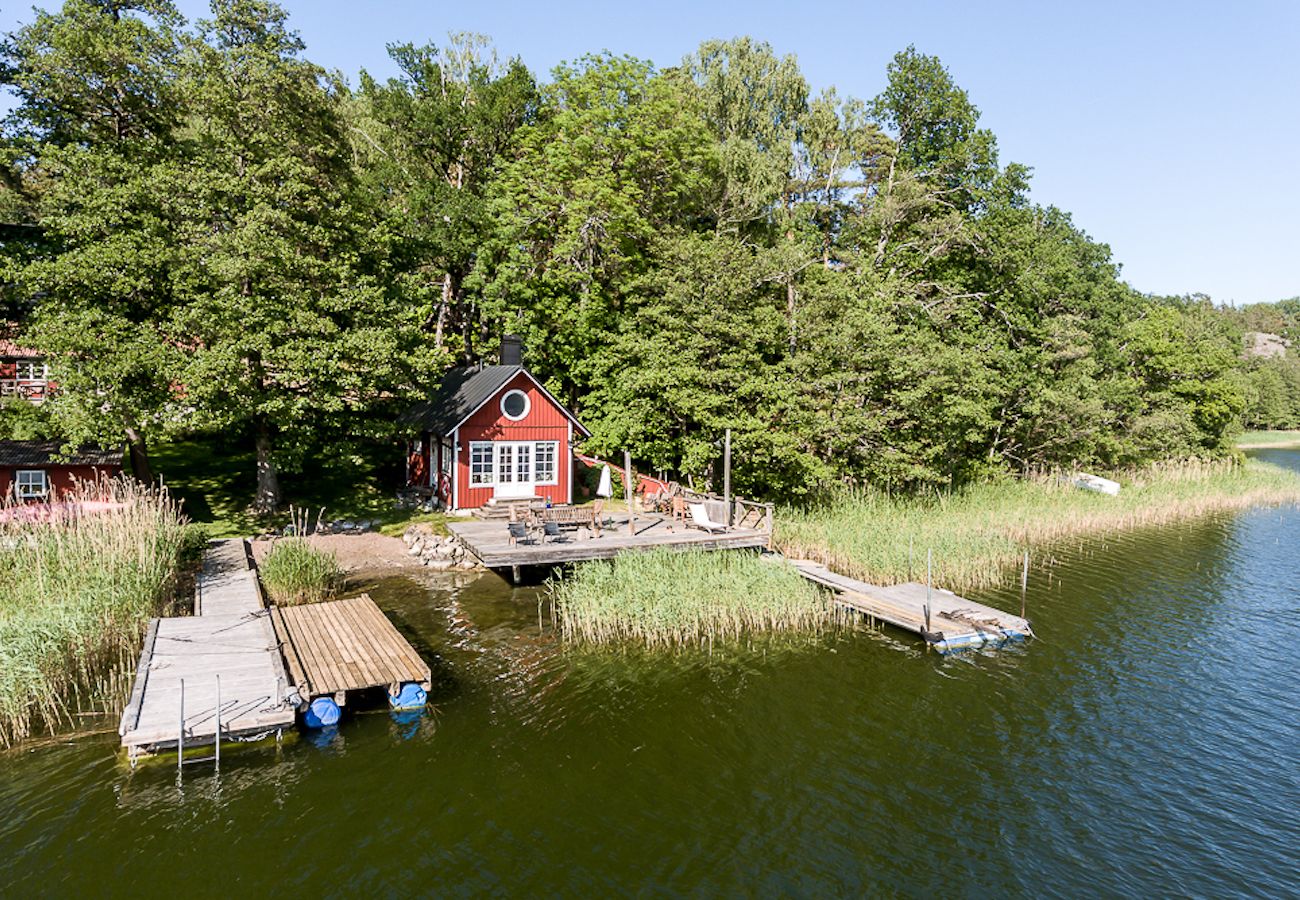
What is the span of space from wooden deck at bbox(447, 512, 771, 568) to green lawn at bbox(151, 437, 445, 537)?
3.77m

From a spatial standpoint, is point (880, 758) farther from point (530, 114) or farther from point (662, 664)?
point (530, 114)

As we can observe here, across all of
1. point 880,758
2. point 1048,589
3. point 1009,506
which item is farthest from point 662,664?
point 1009,506

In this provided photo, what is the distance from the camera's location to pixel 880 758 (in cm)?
1046

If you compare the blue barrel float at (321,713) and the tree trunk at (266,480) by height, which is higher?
the tree trunk at (266,480)

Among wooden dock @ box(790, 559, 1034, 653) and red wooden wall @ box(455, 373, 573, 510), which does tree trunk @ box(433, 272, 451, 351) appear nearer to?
red wooden wall @ box(455, 373, 573, 510)

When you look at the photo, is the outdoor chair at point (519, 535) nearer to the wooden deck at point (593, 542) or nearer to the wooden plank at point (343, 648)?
the wooden deck at point (593, 542)

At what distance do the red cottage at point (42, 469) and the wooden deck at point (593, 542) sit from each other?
10.8 metres

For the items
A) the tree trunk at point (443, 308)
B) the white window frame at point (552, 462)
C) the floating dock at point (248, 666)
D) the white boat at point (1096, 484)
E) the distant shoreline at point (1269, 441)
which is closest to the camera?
the floating dock at point (248, 666)

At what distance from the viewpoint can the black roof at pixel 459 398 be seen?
961 inches

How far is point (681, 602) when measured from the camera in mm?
15141

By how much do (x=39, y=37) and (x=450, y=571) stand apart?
18.7 metres

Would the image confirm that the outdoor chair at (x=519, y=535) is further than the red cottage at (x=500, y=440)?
No

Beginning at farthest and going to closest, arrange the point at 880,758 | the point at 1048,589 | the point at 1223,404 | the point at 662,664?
the point at 1223,404 → the point at 1048,589 → the point at 662,664 → the point at 880,758

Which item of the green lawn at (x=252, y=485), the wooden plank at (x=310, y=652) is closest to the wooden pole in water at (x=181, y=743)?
the wooden plank at (x=310, y=652)
